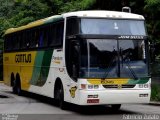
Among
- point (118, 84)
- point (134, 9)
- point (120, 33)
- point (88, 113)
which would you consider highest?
point (134, 9)

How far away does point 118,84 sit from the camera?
15844 mm

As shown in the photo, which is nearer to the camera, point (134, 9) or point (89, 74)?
point (89, 74)

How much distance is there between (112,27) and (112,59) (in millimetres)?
1191

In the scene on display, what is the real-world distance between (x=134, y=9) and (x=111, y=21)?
10262mm

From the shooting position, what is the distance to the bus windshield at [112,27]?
16.2 metres

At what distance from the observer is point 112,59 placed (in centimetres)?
1599

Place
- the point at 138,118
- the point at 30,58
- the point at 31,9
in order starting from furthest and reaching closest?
the point at 31,9
the point at 30,58
the point at 138,118

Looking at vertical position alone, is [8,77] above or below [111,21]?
below

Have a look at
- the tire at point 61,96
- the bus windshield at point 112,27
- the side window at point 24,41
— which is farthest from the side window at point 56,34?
the side window at point 24,41

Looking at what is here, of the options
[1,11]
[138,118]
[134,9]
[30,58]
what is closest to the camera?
[138,118]

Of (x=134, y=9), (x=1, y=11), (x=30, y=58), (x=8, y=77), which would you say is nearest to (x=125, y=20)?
(x=30, y=58)

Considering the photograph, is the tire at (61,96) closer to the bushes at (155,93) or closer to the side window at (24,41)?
the bushes at (155,93)

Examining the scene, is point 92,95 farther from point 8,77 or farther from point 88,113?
point 8,77

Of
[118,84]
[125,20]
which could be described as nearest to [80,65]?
[118,84]
